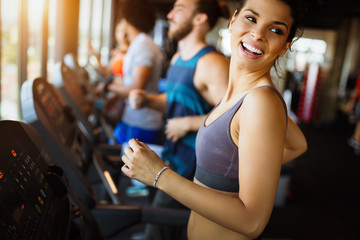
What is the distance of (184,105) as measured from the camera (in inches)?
69.1

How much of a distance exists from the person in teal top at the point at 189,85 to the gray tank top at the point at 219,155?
631mm

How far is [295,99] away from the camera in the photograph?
27.8ft

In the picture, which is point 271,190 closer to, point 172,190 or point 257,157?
point 257,157

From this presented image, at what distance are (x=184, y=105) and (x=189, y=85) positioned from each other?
0.34 feet

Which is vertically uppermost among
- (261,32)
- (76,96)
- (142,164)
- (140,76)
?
(261,32)

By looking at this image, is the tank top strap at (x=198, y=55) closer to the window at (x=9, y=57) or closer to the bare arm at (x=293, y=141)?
the bare arm at (x=293, y=141)

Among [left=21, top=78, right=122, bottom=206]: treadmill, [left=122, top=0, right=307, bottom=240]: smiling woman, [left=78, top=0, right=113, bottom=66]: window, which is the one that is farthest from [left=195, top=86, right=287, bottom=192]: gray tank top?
[left=78, top=0, right=113, bottom=66]: window

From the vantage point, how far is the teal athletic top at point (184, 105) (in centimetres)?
170

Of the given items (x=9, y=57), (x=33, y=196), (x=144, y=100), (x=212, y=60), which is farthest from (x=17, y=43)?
(x=33, y=196)

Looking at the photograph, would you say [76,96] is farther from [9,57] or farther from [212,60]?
[212,60]

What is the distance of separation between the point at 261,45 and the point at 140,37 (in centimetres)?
197

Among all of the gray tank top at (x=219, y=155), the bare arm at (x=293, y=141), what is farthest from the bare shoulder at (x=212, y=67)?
the gray tank top at (x=219, y=155)

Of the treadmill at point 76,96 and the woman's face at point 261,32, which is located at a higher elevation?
the woman's face at point 261,32

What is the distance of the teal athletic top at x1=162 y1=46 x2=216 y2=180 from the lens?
1703 mm
